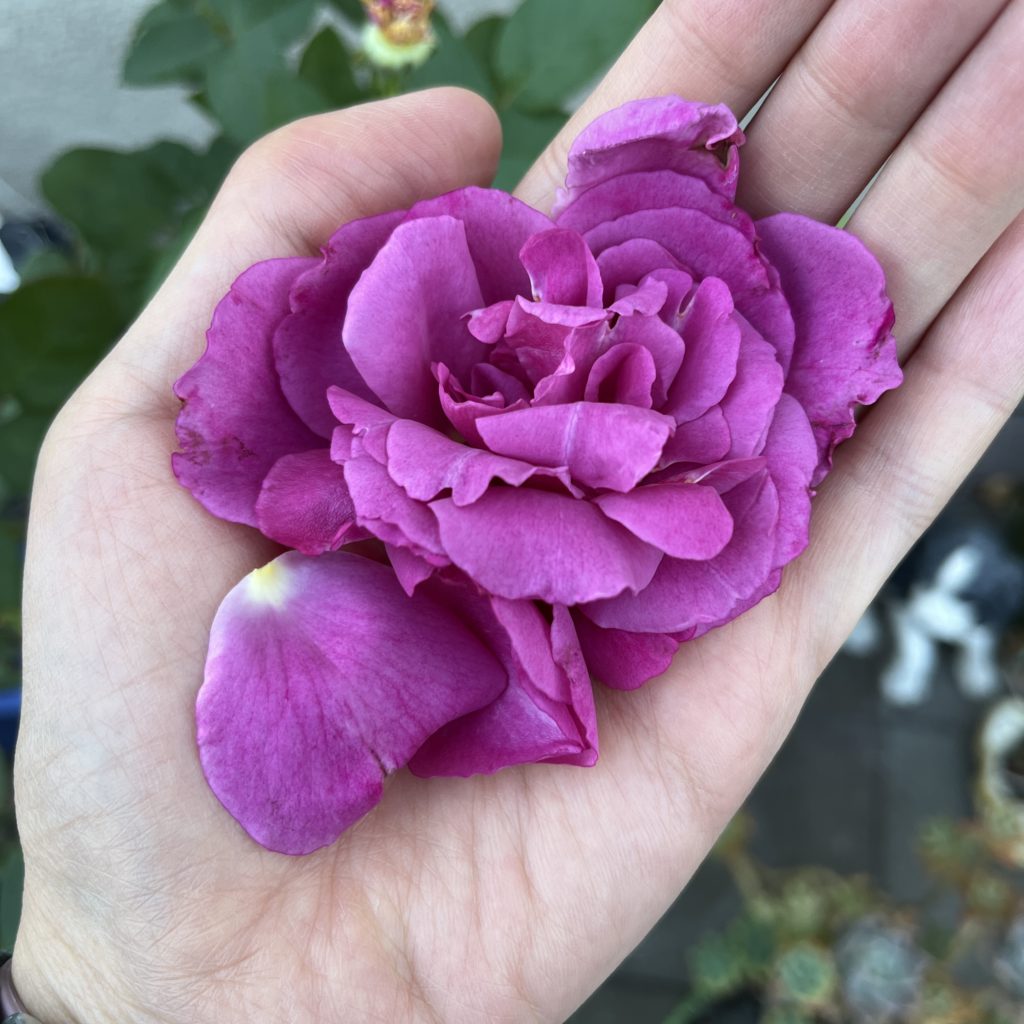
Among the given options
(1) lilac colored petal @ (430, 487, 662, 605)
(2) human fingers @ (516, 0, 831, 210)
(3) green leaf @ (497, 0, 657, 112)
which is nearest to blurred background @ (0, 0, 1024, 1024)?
(3) green leaf @ (497, 0, 657, 112)

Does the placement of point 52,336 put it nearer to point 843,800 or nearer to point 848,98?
point 848,98

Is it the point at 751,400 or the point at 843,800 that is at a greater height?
the point at 751,400

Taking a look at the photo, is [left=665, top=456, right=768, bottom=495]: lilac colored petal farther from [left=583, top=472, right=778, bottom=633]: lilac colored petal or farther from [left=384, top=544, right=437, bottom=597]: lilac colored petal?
[left=384, top=544, right=437, bottom=597]: lilac colored petal

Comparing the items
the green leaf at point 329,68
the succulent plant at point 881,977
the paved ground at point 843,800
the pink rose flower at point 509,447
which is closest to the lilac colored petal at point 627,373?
the pink rose flower at point 509,447

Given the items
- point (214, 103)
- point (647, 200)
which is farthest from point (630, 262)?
point (214, 103)

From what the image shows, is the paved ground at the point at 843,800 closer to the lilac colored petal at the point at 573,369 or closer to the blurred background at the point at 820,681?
the blurred background at the point at 820,681

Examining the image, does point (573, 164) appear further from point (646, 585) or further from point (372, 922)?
point (372, 922)

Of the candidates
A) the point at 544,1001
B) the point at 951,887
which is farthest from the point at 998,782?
the point at 544,1001
